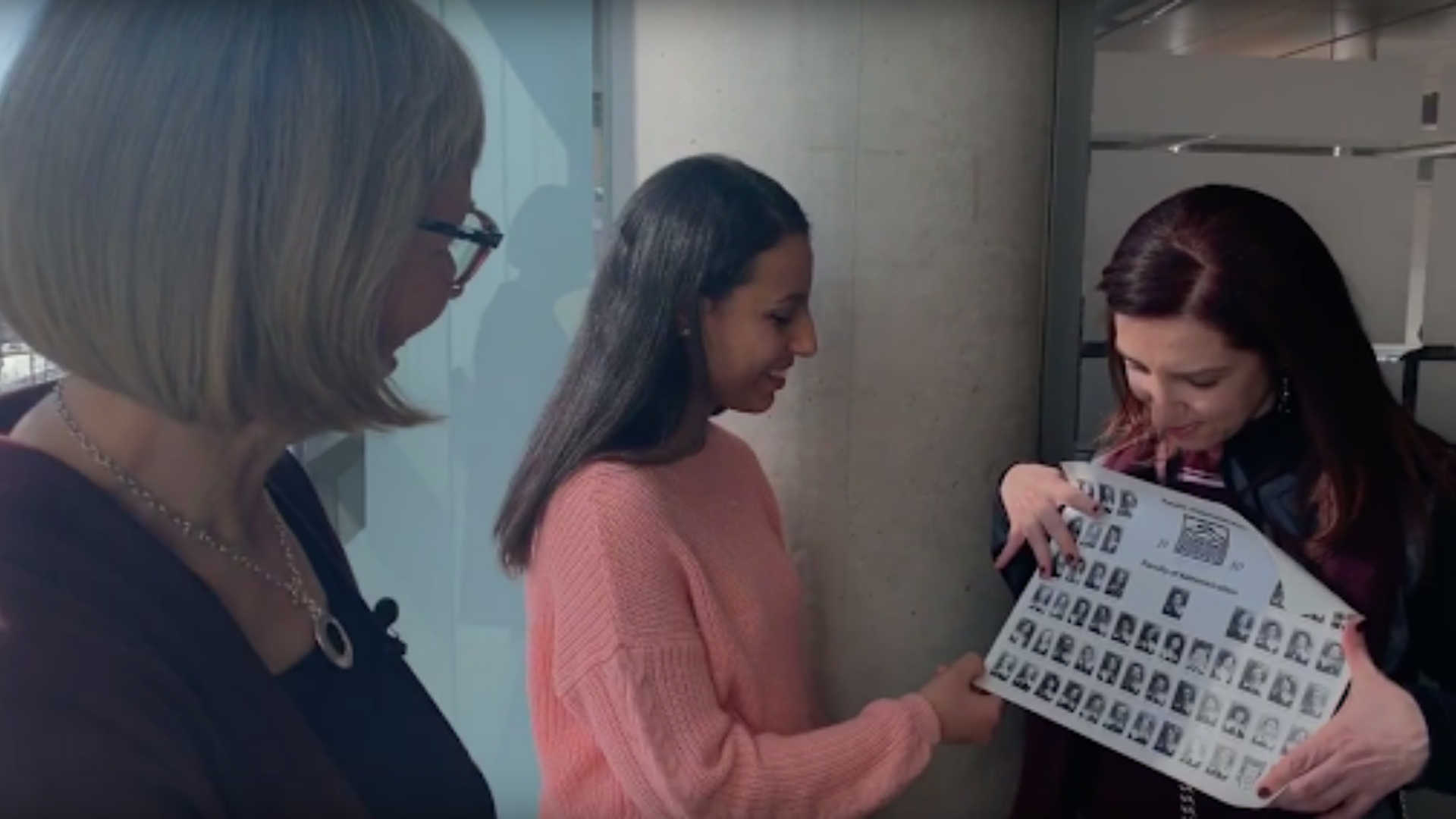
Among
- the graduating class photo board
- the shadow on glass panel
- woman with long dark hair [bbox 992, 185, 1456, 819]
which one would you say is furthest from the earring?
the shadow on glass panel

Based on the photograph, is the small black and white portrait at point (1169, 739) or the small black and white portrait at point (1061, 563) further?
the small black and white portrait at point (1061, 563)

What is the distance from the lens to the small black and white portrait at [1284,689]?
1.05m

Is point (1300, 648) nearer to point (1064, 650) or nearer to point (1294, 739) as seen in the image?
point (1294, 739)

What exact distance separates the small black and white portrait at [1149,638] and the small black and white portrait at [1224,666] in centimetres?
6

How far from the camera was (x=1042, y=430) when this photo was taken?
1476mm

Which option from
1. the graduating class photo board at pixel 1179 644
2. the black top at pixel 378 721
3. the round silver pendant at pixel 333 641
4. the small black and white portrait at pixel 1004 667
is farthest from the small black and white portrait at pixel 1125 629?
the round silver pendant at pixel 333 641

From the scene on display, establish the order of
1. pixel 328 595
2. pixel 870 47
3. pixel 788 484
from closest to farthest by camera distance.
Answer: pixel 328 595 < pixel 870 47 < pixel 788 484

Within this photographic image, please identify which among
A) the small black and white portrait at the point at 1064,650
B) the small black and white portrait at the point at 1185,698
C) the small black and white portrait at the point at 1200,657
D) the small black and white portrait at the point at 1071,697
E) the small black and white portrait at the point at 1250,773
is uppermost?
the small black and white portrait at the point at 1200,657

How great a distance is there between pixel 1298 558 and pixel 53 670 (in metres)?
1.14

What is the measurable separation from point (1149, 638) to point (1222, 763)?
14 cm

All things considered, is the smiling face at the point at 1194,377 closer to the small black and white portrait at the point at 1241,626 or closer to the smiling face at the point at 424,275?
the small black and white portrait at the point at 1241,626

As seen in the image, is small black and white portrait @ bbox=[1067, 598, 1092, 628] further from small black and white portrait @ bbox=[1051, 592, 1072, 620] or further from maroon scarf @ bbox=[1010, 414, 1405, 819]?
maroon scarf @ bbox=[1010, 414, 1405, 819]

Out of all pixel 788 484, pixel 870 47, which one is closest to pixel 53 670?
pixel 788 484

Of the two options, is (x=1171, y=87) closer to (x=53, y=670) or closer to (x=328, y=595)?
(x=328, y=595)
